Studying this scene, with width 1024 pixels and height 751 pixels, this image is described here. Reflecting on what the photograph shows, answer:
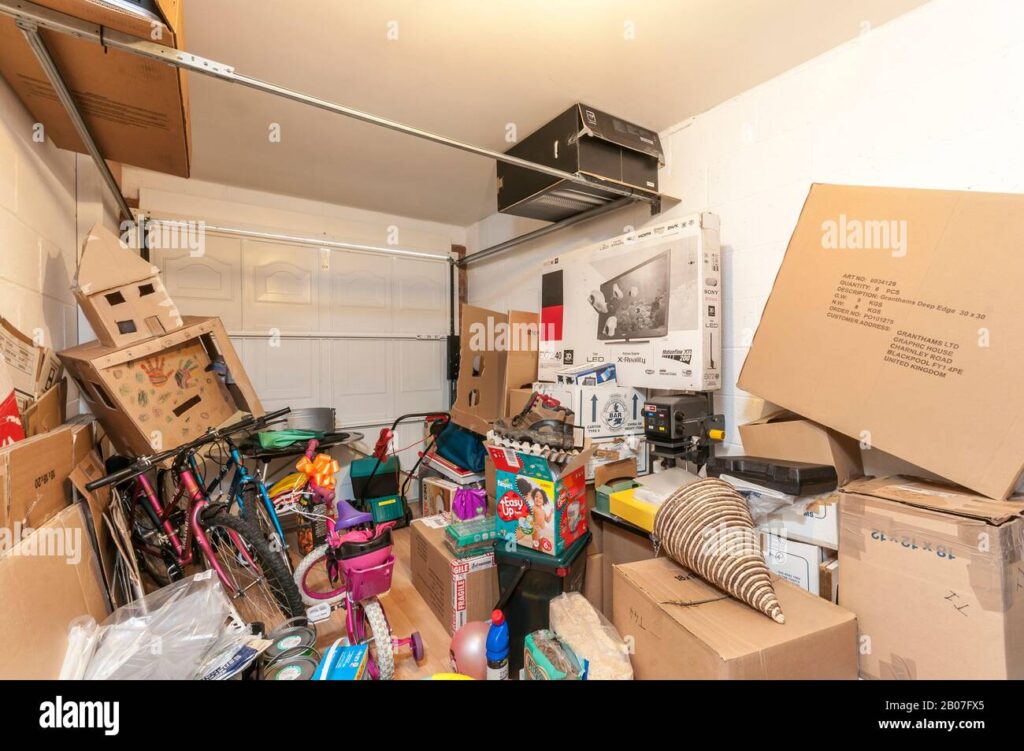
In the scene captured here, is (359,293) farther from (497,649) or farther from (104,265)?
(497,649)

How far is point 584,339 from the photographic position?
2.44 m

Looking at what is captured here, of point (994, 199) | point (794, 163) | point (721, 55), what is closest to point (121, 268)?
point (721, 55)

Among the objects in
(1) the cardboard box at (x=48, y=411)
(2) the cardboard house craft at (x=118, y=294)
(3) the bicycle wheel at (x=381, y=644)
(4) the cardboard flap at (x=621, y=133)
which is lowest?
(3) the bicycle wheel at (x=381, y=644)

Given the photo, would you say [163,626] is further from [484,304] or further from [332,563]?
[484,304]

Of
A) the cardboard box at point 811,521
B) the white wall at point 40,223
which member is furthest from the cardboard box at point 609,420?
the white wall at point 40,223

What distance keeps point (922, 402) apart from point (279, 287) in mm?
3652

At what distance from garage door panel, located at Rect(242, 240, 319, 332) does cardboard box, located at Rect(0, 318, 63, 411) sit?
1.57 meters

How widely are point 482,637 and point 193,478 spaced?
4.89 feet

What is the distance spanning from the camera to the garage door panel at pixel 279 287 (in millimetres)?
3172

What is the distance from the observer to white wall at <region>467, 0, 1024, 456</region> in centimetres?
135

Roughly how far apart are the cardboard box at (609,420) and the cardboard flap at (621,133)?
3.97 feet

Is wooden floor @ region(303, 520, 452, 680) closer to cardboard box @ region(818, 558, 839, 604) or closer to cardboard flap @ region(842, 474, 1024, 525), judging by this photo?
cardboard box @ region(818, 558, 839, 604)

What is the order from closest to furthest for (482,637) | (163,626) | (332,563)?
(163,626), (482,637), (332,563)

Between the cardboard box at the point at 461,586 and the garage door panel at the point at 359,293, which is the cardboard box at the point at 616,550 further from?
the garage door panel at the point at 359,293
